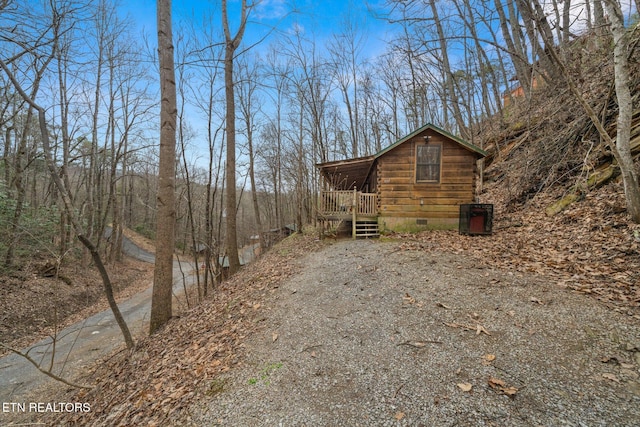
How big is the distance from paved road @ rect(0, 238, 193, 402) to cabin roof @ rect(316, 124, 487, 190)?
9.20m

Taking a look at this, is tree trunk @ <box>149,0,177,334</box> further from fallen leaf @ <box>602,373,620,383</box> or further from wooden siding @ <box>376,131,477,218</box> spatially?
wooden siding @ <box>376,131,477,218</box>

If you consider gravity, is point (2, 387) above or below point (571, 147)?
below

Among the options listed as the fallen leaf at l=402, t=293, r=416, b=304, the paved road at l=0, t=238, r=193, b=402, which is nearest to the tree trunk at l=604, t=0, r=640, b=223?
the fallen leaf at l=402, t=293, r=416, b=304

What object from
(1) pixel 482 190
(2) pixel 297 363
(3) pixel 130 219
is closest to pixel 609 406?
(2) pixel 297 363

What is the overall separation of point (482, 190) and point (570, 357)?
10928 millimetres

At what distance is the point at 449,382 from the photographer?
99.4 inches

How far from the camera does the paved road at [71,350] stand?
18.0 ft

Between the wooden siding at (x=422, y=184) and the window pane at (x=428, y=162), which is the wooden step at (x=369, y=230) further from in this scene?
the window pane at (x=428, y=162)

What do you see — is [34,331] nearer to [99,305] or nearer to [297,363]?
[99,305]

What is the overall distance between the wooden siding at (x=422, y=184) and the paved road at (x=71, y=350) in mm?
9636

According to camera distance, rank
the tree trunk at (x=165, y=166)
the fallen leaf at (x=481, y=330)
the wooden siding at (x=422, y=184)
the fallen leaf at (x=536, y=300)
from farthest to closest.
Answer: the wooden siding at (x=422, y=184) < the tree trunk at (x=165, y=166) < the fallen leaf at (x=536, y=300) < the fallen leaf at (x=481, y=330)

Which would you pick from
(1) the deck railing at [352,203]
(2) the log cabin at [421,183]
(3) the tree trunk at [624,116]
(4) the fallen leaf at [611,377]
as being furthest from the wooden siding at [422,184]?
(4) the fallen leaf at [611,377]

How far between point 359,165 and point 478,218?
534cm

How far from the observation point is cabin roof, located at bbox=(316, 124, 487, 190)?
30.6 ft
